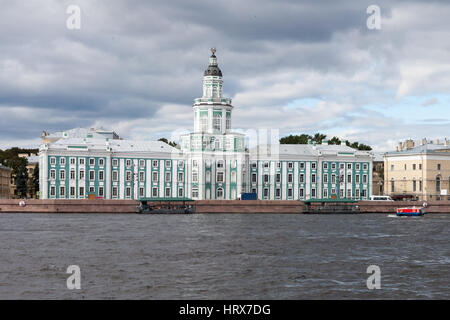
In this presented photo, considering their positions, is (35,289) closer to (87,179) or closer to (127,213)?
(127,213)

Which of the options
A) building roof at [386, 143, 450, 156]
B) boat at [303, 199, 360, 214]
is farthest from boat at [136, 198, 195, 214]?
building roof at [386, 143, 450, 156]

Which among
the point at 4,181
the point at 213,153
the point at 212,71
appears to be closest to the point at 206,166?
the point at 213,153

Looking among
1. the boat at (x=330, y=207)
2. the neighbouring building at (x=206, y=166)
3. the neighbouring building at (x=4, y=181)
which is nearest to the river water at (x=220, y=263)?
the boat at (x=330, y=207)

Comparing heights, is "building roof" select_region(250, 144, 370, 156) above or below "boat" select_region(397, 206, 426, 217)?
above

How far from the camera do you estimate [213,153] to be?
85.1 m

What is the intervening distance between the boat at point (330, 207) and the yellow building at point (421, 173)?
14.2 meters

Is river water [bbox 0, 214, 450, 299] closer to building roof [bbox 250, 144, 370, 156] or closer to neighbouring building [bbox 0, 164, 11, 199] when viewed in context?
building roof [bbox 250, 144, 370, 156]

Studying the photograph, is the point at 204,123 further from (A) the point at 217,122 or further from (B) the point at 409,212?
(B) the point at 409,212

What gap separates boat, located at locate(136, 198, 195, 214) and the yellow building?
30.7m

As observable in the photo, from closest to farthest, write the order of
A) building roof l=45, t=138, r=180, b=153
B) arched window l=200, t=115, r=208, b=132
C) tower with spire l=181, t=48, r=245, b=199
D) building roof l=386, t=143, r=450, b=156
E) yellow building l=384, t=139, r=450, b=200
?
building roof l=45, t=138, r=180, b=153 → tower with spire l=181, t=48, r=245, b=199 → arched window l=200, t=115, r=208, b=132 → yellow building l=384, t=139, r=450, b=200 → building roof l=386, t=143, r=450, b=156

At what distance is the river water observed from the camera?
74.4 ft

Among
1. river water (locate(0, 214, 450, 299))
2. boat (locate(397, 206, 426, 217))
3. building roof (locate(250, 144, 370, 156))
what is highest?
building roof (locate(250, 144, 370, 156))

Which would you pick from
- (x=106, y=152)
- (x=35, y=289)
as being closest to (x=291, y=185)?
(x=106, y=152)
